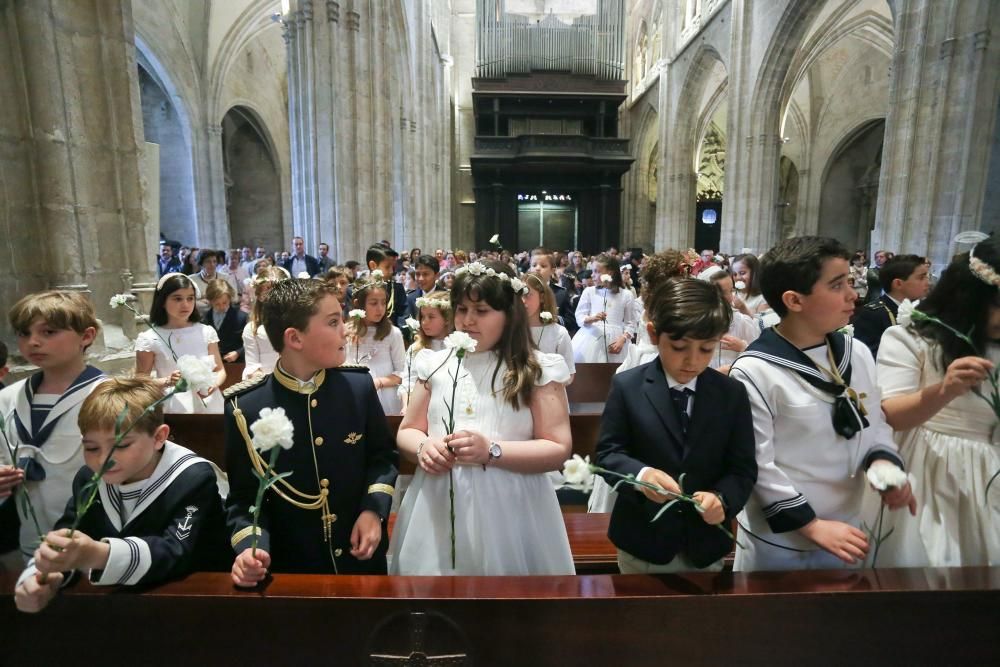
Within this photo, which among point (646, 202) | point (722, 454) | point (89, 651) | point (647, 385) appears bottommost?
point (89, 651)

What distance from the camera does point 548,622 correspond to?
4.23 ft

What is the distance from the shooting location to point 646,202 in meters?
28.4

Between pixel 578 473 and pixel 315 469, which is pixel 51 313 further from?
pixel 578 473

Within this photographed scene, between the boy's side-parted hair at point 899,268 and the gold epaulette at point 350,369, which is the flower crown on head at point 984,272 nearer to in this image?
the boy's side-parted hair at point 899,268

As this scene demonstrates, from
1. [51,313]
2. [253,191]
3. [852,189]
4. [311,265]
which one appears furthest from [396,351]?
[852,189]

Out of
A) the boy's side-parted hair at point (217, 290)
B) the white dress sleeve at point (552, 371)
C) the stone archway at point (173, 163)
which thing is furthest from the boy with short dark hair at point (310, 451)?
the stone archway at point (173, 163)

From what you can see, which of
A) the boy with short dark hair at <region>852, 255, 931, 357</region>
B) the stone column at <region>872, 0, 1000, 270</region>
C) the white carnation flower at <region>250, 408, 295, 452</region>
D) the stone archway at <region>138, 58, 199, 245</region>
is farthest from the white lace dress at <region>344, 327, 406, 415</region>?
the stone archway at <region>138, 58, 199, 245</region>

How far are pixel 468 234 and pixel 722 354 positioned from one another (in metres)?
24.2

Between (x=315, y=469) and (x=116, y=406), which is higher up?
(x=116, y=406)

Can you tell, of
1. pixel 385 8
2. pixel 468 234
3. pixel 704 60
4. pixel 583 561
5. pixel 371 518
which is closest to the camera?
pixel 371 518

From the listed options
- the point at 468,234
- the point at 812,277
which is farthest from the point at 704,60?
the point at 812,277

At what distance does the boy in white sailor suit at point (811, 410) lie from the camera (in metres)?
1.56

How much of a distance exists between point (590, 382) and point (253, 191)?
21449 mm

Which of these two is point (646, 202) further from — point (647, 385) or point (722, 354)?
point (647, 385)
